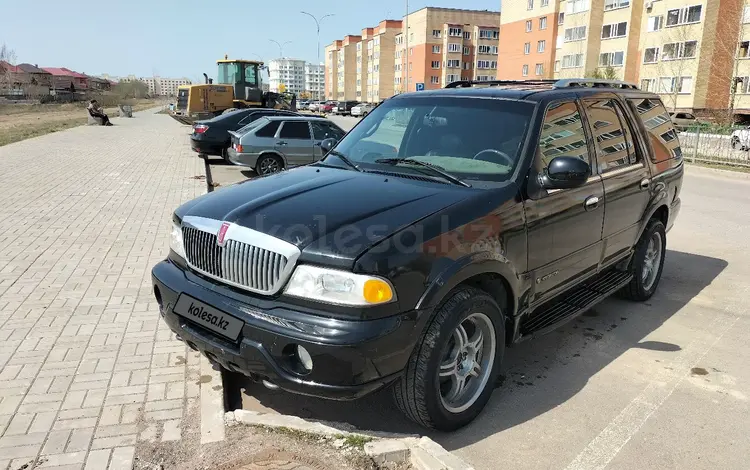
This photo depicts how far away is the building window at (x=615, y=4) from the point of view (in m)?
57.9

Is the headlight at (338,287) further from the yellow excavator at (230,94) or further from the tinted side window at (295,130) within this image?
the yellow excavator at (230,94)

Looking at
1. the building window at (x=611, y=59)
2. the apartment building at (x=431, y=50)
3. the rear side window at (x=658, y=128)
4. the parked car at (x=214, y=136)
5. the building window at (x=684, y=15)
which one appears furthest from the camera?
the apartment building at (x=431, y=50)

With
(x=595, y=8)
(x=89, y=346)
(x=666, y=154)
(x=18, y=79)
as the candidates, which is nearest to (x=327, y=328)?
(x=89, y=346)

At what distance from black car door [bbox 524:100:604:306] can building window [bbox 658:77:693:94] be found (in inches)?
2128

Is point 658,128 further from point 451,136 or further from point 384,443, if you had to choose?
point 384,443

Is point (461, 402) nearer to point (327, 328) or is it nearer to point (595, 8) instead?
point (327, 328)

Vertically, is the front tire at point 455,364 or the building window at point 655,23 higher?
the building window at point 655,23

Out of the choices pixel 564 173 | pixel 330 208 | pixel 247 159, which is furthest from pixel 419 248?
pixel 247 159

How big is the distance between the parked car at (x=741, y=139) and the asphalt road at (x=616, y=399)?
1454 cm

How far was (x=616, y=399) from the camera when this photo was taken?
3.67 m

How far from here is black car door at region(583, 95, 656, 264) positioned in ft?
14.3

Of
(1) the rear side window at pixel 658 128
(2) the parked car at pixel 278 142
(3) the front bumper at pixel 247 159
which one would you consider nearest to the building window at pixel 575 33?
(2) the parked car at pixel 278 142

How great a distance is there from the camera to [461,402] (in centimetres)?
329

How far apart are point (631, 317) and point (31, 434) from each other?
4.68 metres
